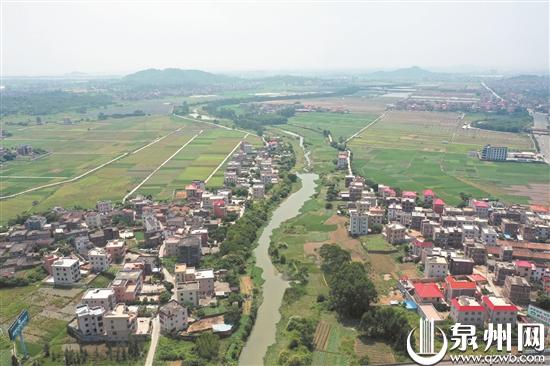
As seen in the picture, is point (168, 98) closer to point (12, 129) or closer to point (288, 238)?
point (12, 129)

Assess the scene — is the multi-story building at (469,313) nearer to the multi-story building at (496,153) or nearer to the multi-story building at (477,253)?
the multi-story building at (477,253)

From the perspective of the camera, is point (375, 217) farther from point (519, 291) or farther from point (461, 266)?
point (519, 291)

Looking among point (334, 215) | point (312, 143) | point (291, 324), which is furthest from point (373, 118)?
point (291, 324)

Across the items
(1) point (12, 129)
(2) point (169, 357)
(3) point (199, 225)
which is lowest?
(2) point (169, 357)

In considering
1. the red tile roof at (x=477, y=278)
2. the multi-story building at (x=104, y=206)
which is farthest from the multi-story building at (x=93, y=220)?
the red tile roof at (x=477, y=278)

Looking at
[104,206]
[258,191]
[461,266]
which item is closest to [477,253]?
[461,266]

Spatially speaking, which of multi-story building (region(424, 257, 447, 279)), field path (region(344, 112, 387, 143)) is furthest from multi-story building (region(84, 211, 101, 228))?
field path (region(344, 112, 387, 143))
